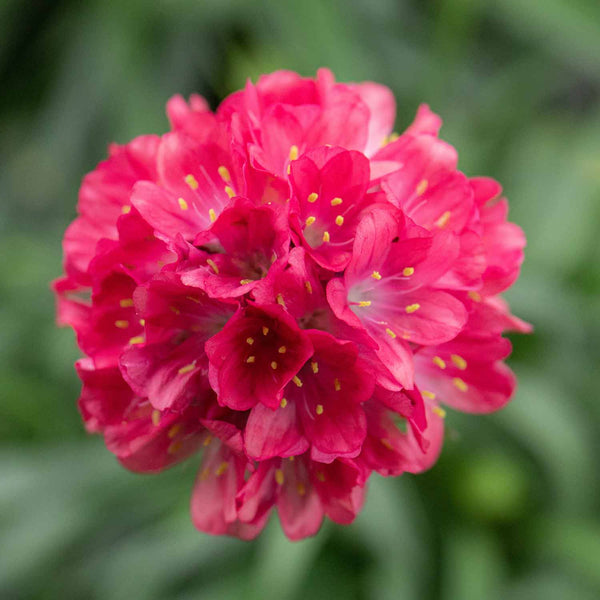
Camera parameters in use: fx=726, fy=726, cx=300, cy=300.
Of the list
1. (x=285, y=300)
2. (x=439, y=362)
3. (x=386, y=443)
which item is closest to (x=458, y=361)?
(x=439, y=362)

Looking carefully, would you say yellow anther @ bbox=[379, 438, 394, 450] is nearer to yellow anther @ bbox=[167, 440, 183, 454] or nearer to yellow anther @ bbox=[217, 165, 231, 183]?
yellow anther @ bbox=[167, 440, 183, 454]

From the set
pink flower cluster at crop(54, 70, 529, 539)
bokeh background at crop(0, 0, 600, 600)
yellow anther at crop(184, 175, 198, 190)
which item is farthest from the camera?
bokeh background at crop(0, 0, 600, 600)

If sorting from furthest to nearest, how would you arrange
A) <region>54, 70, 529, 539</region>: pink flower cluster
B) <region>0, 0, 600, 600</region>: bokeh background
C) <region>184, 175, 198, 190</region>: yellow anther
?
<region>0, 0, 600, 600</region>: bokeh background < <region>184, 175, 198, 190</region>: yellow anther < <region>54, 70, 529, 539</region>: pink flower cluster

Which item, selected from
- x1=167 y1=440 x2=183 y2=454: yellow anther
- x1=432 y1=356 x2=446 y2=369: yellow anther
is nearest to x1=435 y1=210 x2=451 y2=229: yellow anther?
x1=432 y1=356 x2=446 y2=369: yellow anther

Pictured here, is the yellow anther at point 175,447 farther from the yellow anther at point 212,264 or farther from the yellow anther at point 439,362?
the yellow anther at point 439,362

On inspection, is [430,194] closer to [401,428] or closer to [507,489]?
[401,428]

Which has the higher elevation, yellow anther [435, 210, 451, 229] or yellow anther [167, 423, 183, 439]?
yellow anther [435, 210, 451, 229]

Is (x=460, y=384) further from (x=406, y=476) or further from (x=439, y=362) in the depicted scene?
(x=406, y=476)

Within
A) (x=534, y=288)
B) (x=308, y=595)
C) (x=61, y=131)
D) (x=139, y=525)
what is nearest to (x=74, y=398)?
(x=139, y=525)
